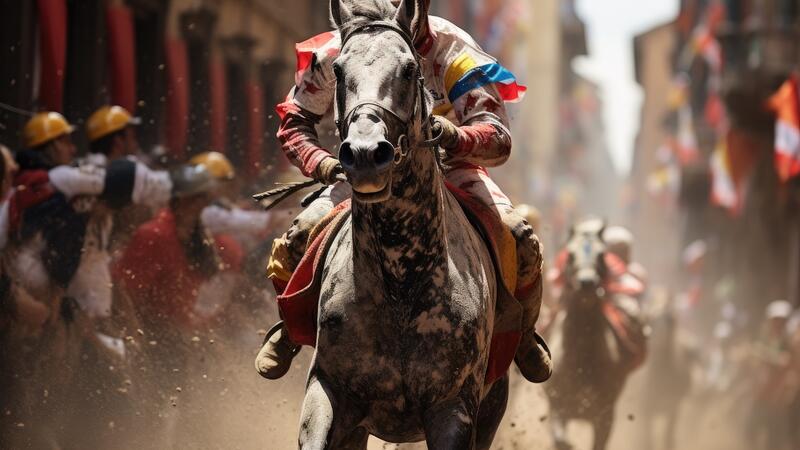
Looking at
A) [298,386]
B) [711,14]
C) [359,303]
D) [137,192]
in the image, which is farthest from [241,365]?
[711,14]

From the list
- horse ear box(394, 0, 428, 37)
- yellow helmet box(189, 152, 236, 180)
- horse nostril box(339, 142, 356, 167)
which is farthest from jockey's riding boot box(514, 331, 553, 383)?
yellow helmet box(189, 152, 236, 180)

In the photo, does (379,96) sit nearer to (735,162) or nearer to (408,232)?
(408,232)

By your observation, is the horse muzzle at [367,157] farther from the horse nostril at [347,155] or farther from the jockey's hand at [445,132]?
the jockey's hand at [445,132]

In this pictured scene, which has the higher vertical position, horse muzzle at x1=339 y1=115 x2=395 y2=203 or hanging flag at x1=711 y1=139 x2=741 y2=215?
horse muzzle at x1=339 y1=115 x2=395 y2=203

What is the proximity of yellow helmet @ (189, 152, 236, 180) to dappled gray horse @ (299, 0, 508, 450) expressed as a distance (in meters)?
7.25

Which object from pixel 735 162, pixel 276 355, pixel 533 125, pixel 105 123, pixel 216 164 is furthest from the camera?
pixel 533 125

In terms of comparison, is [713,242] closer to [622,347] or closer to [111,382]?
[622,347]

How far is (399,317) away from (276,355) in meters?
1.50

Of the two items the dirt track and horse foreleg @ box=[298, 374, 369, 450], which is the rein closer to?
horse foreleg @ box=[298, 374, 369, 450]

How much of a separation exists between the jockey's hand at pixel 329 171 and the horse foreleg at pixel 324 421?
0.91m

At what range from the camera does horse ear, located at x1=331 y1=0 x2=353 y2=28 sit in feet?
25.3

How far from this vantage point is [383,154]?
698 centimetres

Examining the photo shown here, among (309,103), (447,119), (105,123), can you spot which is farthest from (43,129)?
(447,119)

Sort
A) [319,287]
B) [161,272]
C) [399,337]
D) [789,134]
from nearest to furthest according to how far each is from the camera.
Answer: [399,337] < [319,287] < [161,272] < [789,134]
